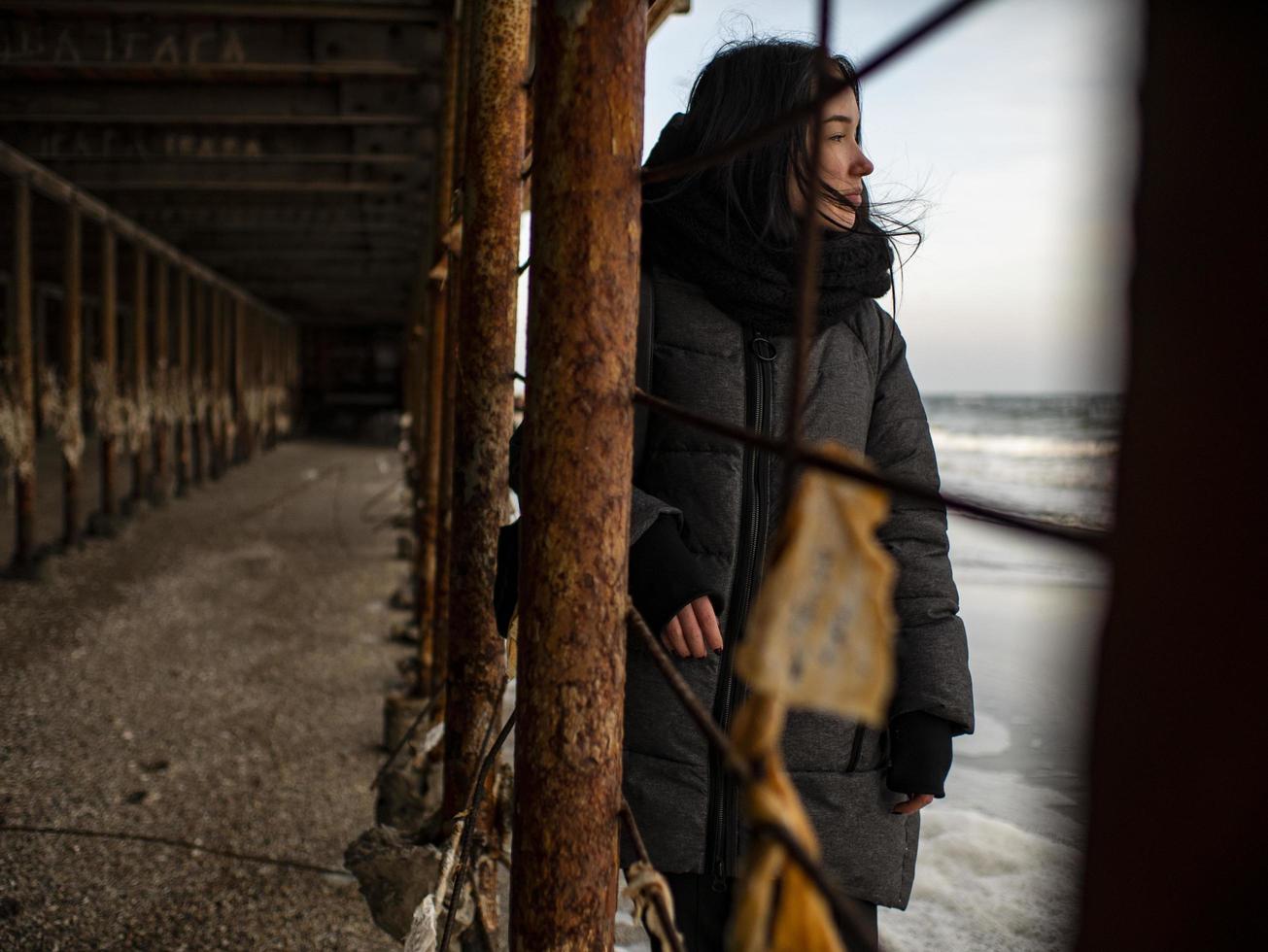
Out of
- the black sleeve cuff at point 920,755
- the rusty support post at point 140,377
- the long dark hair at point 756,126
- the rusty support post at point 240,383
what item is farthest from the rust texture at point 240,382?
the black sleeve cuff at point 920,755

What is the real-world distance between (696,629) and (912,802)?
41cm

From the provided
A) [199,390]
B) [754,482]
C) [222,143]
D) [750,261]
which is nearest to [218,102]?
[222,143]

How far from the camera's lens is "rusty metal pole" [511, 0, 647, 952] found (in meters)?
0.78

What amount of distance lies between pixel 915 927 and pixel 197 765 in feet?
7.78

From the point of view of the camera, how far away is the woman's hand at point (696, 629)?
106cm

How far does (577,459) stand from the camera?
2.62ft

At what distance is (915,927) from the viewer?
248 cm

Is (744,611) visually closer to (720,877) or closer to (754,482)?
(754,482)

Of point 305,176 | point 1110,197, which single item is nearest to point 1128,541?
point 1110,197

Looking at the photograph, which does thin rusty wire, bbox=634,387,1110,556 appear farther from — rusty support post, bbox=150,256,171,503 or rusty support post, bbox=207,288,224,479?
rusty support post, bbox=207,288,224,479

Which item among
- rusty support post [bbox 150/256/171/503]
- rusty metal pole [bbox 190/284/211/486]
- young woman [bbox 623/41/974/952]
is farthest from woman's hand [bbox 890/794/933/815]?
rusty metal pole [bbox 190/284/211/486]

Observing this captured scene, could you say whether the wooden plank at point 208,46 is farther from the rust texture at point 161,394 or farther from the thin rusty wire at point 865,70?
the rust texture at point 161,394

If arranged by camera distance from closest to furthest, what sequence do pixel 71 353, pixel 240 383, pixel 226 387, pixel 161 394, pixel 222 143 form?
pixel 222 143, pixel 71 353, pixel 161 394, pixel 226 387, pixel 240 383

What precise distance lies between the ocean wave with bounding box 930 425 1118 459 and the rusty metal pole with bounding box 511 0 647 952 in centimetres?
1674
